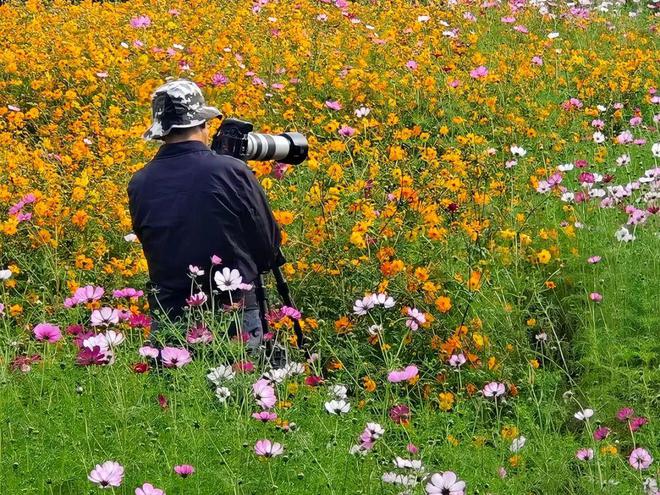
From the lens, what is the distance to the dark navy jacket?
3172mm

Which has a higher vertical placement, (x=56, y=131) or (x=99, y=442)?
(x=99, y=442)

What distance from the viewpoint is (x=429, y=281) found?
3.82 meters

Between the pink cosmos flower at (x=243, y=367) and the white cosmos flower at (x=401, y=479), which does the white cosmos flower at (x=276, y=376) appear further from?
the white cosmos flower at (x=401, y=479)

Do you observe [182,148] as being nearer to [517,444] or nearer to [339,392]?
[339,392]

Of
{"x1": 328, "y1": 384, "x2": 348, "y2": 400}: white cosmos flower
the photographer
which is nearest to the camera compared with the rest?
the photographer

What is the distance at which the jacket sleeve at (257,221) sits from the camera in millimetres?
3221

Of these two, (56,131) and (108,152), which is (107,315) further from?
(56,131)

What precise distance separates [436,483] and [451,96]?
4326 mm

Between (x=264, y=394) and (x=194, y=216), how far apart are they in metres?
0.92

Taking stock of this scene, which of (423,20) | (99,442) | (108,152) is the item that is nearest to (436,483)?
(99,442)

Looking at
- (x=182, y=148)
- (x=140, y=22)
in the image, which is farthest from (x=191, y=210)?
(x=140, y=22)

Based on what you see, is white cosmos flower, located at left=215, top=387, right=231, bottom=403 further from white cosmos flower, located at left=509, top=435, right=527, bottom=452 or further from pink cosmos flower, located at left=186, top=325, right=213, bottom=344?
white cosmos flower, located at left=509, top=435, right=527, bottom=452

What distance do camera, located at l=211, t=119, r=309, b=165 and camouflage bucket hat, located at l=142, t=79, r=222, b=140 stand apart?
7.0 inches

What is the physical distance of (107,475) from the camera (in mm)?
2131
